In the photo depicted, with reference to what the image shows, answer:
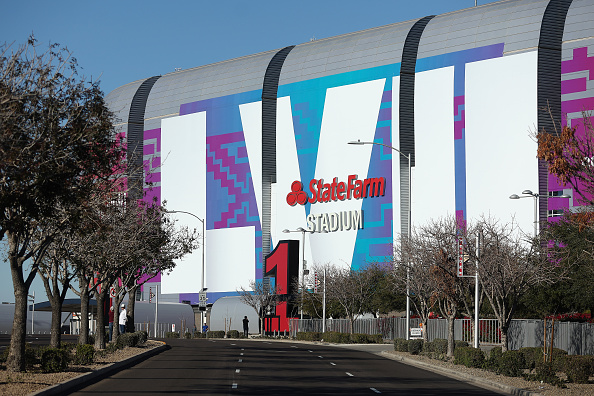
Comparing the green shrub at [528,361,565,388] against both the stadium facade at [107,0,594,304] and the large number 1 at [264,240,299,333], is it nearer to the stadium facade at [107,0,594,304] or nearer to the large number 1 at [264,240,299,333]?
the stadium facade at [107,0,594,304]

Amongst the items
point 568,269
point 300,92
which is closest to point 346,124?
point 300,92

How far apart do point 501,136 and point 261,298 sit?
94.9 feet

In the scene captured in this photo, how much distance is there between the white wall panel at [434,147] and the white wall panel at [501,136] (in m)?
2.03

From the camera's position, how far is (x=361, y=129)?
9512cm

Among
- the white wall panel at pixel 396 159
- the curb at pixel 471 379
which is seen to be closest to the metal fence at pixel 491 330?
the curb at pixel 471 379

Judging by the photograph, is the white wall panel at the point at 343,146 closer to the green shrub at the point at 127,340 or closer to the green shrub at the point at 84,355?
the green shrub at the point at 127,340

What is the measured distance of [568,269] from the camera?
1831 inches

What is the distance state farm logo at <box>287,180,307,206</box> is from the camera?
101250 millimetres

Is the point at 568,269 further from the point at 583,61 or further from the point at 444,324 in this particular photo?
the point at 583,61

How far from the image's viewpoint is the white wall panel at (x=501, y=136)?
8269 cm

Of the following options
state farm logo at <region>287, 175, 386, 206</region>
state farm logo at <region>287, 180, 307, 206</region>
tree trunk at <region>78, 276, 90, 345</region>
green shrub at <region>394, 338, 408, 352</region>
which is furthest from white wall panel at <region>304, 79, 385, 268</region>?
tree trunk at <region>78, 276, 90, 345</region>

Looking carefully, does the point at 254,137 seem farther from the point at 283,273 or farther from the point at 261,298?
the point at 261,298

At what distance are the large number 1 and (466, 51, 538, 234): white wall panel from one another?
21.0m

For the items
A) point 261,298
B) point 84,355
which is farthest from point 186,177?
point 84,355
